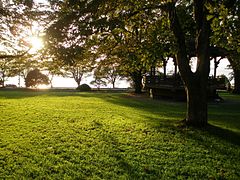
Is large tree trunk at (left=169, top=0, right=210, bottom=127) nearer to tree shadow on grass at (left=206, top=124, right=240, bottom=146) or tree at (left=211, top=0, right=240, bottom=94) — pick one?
tree shadow on grass at (left=206, top=124, right=240, bottom=146)

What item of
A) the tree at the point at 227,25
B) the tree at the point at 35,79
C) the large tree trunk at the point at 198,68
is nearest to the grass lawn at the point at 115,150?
the large tree trunk at the point at 198,68

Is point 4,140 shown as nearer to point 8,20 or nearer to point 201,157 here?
point 201,157

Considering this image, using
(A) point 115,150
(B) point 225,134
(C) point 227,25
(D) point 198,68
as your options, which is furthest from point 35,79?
(C) point 227,25

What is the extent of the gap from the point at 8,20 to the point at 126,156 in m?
14.0

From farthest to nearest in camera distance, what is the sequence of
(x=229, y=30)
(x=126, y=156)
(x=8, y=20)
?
1. (x=8, y=20)
2. (x=229, y=30)
3. (x=126, y=156)

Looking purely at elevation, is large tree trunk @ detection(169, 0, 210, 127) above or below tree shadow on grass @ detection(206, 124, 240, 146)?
above

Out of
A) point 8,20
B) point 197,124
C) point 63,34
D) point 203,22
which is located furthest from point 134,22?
point 8,20

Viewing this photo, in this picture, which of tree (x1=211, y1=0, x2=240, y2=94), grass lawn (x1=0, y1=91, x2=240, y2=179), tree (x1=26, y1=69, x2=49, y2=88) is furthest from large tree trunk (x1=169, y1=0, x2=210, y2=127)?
tree (x1=26, y1=69, x2=49, y2=88)

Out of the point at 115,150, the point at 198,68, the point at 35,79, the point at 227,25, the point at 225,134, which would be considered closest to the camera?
the point at 227,25

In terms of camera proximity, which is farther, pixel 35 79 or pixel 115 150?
pixel 35 79

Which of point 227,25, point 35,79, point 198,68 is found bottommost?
point 198,68

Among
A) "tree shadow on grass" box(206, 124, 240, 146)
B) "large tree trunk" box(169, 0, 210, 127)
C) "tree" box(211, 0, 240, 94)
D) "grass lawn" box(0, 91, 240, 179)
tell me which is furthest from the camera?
"large tree trunk" box(169, 0, 210, 127)

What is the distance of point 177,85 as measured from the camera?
88.9 ft

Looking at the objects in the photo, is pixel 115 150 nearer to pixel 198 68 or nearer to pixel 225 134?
pixel 225 134
